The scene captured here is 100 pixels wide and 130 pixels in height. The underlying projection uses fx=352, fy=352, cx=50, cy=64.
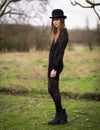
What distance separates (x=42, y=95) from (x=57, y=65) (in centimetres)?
491

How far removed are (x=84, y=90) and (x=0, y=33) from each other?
19.9 meters

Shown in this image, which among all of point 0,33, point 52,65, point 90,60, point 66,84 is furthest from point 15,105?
point 0,33

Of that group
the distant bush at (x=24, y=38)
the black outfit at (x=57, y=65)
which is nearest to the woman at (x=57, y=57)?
the black outfit at (x=57, y=65)

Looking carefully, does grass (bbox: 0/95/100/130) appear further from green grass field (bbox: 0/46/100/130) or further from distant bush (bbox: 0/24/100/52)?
distant bush (bbox: 0/24/100/52)

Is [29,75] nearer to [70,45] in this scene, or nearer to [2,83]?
[2,83]

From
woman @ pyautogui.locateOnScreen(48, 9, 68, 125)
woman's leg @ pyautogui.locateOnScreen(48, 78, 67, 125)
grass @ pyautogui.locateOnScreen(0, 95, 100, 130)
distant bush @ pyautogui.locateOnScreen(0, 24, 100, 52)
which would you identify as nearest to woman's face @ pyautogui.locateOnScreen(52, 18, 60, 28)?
woman @ pyautogui.locateOnScreen(48, 9, 68, 125)

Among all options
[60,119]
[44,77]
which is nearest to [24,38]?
[44,77]

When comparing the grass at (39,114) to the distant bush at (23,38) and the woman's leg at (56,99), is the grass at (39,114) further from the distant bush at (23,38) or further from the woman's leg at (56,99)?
the distant bush at (23,38)

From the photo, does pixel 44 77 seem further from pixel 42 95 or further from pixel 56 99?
pixel 56 99

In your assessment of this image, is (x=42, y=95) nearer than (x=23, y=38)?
Yes

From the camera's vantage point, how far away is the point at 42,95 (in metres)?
11.7

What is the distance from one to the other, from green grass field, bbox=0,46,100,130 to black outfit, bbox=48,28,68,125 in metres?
0.25

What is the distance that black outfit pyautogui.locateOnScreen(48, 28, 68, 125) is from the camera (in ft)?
22.6

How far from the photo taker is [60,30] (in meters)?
7.04
